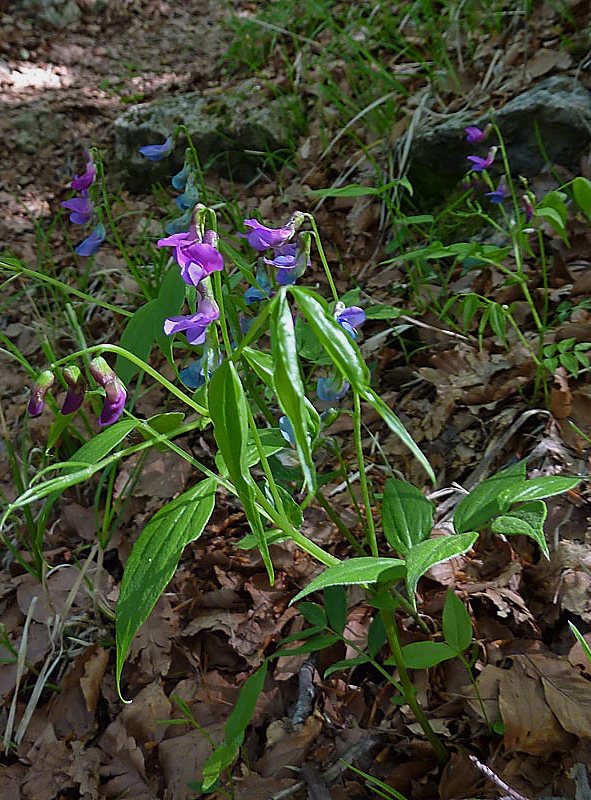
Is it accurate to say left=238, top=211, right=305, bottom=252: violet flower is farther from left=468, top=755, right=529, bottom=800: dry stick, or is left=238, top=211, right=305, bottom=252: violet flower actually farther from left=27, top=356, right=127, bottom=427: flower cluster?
left=468, top=755, right=529, bottom=800: dry stick

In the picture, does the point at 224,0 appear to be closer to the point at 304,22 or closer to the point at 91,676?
the point at 304,22

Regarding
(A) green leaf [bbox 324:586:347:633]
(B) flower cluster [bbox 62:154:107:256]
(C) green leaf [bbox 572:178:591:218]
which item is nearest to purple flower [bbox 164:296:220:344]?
(A) green leaf [bbox 324:586:347:633]

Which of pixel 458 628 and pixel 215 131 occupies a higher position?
pixel 215 131

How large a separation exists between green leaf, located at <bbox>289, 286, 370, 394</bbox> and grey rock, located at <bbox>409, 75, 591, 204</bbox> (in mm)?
1934

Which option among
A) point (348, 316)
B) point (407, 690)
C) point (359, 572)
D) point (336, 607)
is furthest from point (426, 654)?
point (348, 316)

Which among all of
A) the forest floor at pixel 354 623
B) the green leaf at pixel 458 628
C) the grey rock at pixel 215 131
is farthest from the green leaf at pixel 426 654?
the grey rock at pixel 215 131

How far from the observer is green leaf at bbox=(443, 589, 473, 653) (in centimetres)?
122

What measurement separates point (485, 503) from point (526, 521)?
11cm

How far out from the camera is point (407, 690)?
1213 millimetres

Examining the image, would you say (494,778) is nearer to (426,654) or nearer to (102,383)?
(426,654)

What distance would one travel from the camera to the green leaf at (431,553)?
0.90 m

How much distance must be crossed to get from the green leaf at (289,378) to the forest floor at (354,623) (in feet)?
2.12

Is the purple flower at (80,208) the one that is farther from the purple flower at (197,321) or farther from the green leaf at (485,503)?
the green leaf at (485,503)

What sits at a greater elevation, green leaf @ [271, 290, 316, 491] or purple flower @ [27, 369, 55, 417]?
green leaf @ [271, 290, 316, 491]
